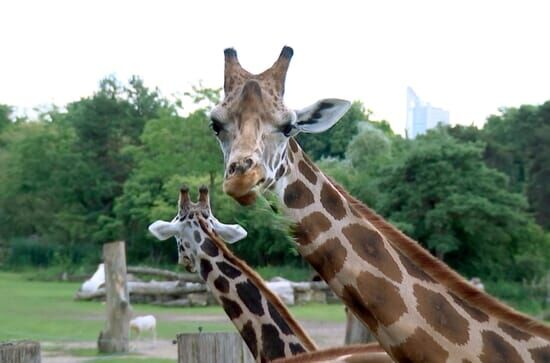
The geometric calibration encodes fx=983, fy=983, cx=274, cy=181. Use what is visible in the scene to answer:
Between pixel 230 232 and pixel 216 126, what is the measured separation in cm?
325

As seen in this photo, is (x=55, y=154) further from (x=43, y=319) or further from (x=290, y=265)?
(x=43, y=319)

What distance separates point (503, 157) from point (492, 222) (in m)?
9.74

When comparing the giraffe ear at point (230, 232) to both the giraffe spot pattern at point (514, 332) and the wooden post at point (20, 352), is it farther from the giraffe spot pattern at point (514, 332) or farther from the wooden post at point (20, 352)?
the giraffe spot pattern at point (514, 332)

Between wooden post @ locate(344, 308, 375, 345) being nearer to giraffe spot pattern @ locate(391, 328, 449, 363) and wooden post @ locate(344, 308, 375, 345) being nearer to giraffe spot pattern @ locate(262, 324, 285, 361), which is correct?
giraffe spot pattern @ locate(262, 324, 285, 361)

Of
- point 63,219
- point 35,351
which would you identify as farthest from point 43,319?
point 63,219

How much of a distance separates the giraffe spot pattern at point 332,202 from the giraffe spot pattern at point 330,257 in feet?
0.42

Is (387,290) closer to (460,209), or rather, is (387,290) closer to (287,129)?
(287,129)

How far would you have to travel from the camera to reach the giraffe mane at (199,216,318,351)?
17.7 feet

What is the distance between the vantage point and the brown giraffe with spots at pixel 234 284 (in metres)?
5.52

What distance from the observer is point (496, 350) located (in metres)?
3.58

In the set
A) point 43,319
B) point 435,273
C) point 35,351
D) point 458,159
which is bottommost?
point 43,319

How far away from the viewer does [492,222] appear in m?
28.6

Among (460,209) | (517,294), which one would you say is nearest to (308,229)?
(517,294)

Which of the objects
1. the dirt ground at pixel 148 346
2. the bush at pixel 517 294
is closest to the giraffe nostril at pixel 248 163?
the dirt ground at pixel 148 346
